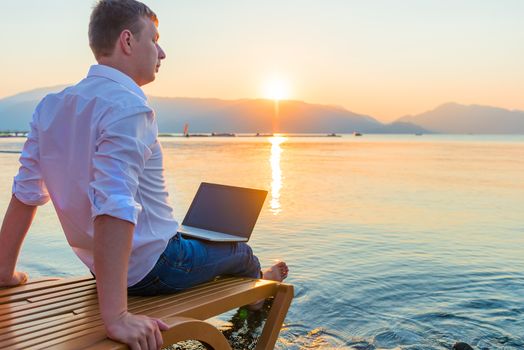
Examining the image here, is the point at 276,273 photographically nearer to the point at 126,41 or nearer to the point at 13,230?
the point at 13,230

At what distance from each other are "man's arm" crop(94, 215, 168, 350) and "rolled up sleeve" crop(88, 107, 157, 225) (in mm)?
51

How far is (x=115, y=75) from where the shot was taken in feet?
7.84

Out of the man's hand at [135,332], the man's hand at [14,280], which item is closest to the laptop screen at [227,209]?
the man's hand at [14,280]

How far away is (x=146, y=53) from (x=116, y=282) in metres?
1.05

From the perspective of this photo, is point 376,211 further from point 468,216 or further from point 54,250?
point 54,250

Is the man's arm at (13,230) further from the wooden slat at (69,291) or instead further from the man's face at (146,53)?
the man's face at (146,53)

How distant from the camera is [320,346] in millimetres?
4082

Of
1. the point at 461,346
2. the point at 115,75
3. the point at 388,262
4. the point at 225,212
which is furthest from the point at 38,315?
the point at 388,262

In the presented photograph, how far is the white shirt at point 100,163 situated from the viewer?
2.17 metres

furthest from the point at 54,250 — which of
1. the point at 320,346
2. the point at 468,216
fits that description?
the point at 468,216

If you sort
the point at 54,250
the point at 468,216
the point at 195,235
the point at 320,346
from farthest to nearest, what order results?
1. the point at 468,216
2. the point at 54,250
3. the point at 320,346
4. the point at 195,235

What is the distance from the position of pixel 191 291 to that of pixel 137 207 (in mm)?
971

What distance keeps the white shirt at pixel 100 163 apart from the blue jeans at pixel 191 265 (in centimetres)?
11

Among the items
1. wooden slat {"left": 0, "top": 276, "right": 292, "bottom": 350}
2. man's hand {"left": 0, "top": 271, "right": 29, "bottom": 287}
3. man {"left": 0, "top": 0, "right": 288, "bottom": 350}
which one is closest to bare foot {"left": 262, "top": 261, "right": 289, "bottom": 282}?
wooden slat {"left": 0, "top": 276, "right": 292, "bottom": 350}
